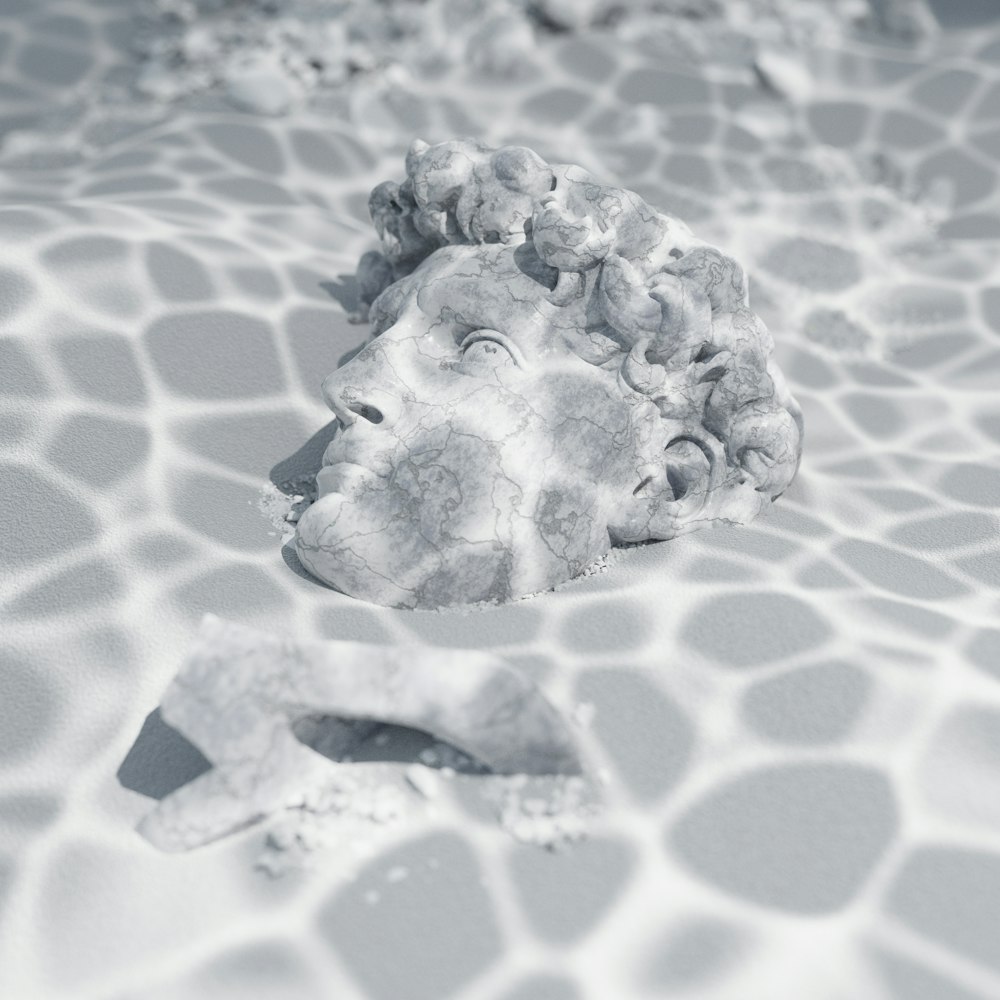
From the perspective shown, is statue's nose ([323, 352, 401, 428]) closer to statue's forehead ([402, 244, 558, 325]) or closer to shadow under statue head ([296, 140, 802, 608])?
shadow under statue head ([296, 140, 802, 608])

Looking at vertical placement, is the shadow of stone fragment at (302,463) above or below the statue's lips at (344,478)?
below

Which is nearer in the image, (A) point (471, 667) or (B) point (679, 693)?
(A) point (471, 667)

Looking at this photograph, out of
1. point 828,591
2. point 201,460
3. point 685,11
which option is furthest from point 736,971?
point 685,11

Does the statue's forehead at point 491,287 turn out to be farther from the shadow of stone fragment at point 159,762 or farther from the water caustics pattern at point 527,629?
the shadow of stone fragment at point 159,762

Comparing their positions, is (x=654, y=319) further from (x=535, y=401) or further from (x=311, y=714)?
(x=311, y=714)

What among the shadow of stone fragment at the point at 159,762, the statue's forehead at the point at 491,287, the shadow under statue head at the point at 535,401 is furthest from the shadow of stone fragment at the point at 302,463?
the shadow of stone fragment at the point at 159,762

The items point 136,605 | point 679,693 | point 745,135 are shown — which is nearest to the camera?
point 679,693

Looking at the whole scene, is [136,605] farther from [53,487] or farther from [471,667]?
[471,667]
